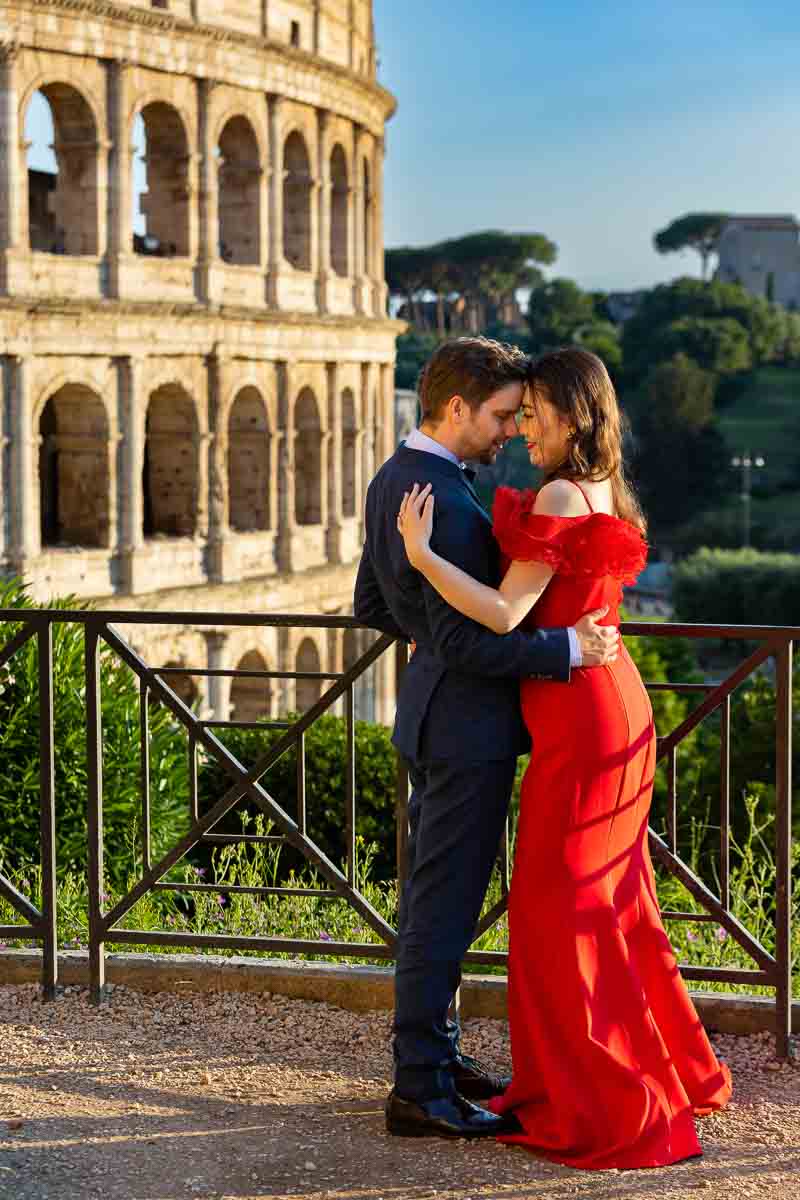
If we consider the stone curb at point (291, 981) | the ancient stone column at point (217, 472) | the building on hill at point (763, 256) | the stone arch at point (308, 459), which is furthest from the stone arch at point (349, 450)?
the building on hill at point (763, 256)

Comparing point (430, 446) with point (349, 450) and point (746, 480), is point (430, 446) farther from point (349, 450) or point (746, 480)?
point (746, 480)

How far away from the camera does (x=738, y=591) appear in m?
56.1

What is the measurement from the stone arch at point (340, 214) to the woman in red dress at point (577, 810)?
28.5 meters

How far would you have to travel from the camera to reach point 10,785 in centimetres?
957

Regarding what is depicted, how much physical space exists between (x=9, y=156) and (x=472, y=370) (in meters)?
21.2

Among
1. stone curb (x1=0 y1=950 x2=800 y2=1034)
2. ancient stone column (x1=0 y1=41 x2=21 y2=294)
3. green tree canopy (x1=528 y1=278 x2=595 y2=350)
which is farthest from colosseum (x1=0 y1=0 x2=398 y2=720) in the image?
green tree canopy (x1=528 y1=278 x2=595 y2=350)

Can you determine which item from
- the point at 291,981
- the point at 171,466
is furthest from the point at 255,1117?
the point at 171,466

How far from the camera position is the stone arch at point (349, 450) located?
32875 millimetres

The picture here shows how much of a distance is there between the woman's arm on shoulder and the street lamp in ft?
214

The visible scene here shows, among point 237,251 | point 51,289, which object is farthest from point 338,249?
point 51,289

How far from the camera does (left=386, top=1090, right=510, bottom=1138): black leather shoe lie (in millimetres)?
4406

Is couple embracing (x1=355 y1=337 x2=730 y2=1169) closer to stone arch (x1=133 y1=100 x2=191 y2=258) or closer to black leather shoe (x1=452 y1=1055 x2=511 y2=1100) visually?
black leather shoe (x1=452 y1=1055 x2=511 y2=1100)

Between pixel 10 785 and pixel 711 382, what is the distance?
6742cm

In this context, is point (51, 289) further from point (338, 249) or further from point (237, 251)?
point (338, 249)
